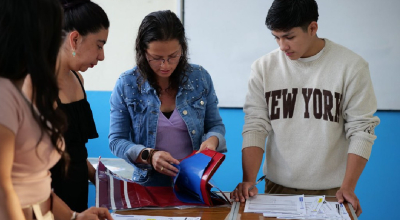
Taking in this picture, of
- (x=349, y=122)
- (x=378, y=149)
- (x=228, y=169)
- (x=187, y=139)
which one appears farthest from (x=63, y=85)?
(x=378, y=149)

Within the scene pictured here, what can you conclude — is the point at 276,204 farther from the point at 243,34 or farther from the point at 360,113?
the point at 243,34

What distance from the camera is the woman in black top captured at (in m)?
1.57

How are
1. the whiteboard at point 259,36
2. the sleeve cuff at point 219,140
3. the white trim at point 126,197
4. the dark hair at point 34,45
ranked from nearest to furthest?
the dark hair at point 34,45
the white trim at point 126,197
the sleeve cuff at point 219,140
the whiteboard at point 259,36

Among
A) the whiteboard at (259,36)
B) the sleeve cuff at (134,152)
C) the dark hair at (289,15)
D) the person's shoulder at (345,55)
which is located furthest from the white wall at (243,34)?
the sleeve cuff at (134,152)

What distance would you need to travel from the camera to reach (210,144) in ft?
5.89

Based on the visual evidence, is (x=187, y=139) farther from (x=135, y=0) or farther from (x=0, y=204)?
(x=135, y=0)

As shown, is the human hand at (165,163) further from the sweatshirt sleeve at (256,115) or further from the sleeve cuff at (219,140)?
the sweatshirt sleeve at (256,115)

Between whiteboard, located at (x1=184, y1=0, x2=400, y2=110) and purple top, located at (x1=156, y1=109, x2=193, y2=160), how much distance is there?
1.55 meters

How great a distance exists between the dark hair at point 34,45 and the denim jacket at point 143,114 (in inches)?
34.9

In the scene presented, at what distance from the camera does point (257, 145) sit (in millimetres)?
1916

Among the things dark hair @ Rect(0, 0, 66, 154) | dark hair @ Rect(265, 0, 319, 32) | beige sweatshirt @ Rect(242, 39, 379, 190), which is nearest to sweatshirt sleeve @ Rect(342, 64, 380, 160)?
beige sweatshirt @ Rect(242, 39, 379, 190)

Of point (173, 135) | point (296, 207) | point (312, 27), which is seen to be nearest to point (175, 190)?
point (173, 135)

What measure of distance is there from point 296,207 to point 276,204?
0.08 metres

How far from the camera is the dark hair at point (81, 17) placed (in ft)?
5.14
